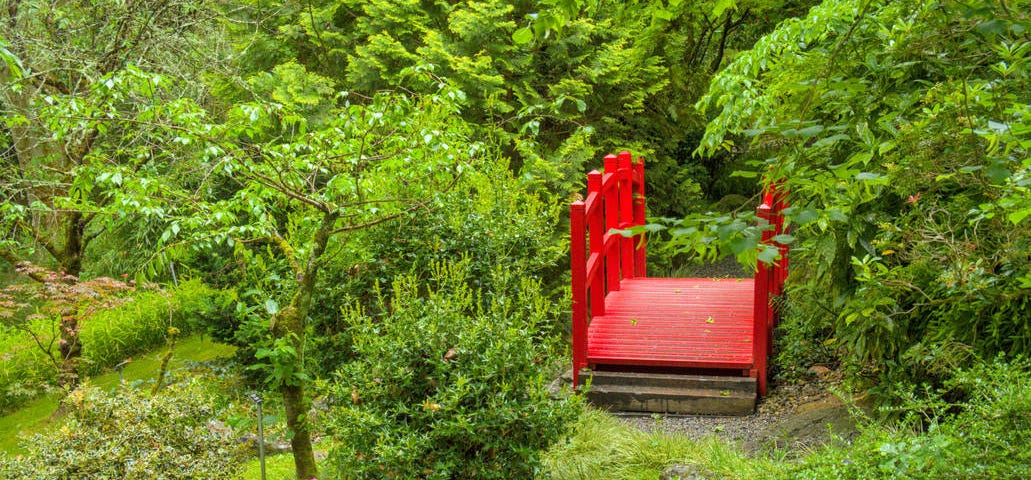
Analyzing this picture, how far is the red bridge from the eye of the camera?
20.1 ft

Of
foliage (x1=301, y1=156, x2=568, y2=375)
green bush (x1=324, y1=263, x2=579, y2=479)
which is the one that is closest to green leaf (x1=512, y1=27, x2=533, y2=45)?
green bush (x1=324, y1=263, x2=579, y2=479)

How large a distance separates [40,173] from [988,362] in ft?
22.6

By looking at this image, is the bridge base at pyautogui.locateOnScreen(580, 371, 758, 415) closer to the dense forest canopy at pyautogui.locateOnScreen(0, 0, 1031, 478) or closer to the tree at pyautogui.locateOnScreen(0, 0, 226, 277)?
the dense forest canopy at pyautogui.locateOnScreen(0, 0, 1031, 478)

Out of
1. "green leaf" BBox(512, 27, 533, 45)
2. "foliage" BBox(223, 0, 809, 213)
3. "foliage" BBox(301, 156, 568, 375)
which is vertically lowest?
"foliage" BBox(301, 156, 568, 375)

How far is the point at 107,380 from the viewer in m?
9.34

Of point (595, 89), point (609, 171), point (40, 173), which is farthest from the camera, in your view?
point (595, 89)

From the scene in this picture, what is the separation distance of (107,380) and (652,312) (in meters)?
6.28

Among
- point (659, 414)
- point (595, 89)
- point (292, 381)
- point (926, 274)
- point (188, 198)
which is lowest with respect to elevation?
point (659, 414)

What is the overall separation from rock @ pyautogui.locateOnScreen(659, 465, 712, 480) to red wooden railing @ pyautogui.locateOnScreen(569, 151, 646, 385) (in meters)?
1.63

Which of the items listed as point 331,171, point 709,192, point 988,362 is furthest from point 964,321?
point 709,192

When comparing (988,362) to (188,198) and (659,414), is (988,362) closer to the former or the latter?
(659,414)

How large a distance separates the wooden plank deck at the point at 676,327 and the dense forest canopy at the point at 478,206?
505 mm

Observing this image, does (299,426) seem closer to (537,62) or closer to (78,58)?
(78,58)

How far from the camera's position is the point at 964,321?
4297mm
